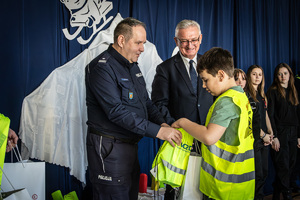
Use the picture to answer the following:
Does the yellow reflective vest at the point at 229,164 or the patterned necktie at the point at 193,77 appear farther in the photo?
the patterned necktie at the point at 193,77

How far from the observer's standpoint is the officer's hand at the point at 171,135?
1701 mm

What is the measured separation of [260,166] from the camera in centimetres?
303

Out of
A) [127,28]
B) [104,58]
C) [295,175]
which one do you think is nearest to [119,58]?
[104,58]

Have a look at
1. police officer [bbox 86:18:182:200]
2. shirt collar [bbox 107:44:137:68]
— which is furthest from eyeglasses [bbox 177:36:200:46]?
shirt collar [bbox 107:44:137:68]

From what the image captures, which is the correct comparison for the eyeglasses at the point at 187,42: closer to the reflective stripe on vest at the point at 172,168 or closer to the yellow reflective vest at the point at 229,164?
the yellow reflective vest at the point at 229,164

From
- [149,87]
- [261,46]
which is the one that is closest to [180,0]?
[149,87]

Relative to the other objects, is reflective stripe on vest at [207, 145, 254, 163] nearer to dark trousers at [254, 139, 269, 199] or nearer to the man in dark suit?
the man in dark suit

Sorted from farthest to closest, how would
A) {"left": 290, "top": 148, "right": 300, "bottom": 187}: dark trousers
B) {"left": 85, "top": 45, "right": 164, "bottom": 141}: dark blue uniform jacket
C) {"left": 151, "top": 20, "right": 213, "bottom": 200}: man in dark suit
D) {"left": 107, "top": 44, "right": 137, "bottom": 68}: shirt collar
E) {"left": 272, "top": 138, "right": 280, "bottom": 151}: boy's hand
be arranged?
1. {"left": 290, "top": 148, "right": 300, "bottom": 187}: dark trousers
2. {"left": 272, "top": 138, "right": 280, "bottom": 151}: boy's hand
3. {"left": 151, "top": 20, "right": 213, "bottom": 200}: man in dark suit
4. {"left": 107, "top": 44, "right": 137, "bottom": 68}: shirt collar
5. {"left": 85, "top": 45, "right": 164, "bottom": 141}: dark blue uniform jacket

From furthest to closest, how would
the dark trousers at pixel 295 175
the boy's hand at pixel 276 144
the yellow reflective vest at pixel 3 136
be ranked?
1. the dark trousers at pixel 295 175
2. the boy's hand at pixel 276 144
3. the yellow reflective vest at pixel 3 136

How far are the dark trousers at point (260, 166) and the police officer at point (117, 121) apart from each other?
1557mm

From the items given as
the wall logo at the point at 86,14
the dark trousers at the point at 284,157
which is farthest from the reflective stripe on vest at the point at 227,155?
the dark trousers at the point at 284,157

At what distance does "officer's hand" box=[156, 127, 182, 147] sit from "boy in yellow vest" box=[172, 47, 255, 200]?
0.28 feet

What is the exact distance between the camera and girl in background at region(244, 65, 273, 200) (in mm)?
2969

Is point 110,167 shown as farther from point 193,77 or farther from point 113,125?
point 193,77
